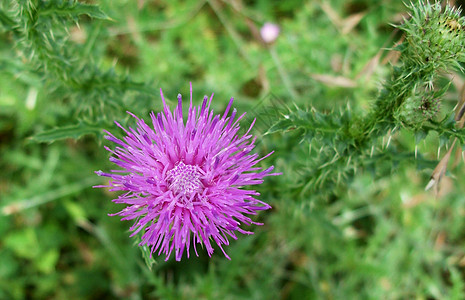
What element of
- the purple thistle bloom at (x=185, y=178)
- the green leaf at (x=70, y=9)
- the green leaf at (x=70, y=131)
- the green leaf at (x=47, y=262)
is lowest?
the purple thistle bloom at (x=185, y=178)

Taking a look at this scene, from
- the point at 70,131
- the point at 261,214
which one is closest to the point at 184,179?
the point at 70,131

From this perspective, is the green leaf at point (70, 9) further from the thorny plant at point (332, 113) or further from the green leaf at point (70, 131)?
the green leaf at point (70, 131)

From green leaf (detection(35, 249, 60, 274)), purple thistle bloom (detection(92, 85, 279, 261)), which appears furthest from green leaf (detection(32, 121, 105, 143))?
green leaf (detection(35, 249, 60, 274))

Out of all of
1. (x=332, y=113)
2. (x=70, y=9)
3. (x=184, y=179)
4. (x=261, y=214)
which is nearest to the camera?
(x=184, y=179)

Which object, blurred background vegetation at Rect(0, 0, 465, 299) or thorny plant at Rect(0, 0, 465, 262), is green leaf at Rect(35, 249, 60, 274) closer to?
blurred background vegetation at Rect(0, 0, 465, 299)

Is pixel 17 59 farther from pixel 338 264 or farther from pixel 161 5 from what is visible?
pixel 338 264

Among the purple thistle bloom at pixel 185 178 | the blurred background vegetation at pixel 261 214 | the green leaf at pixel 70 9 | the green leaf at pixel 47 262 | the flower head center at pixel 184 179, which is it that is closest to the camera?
the purple thistle bloom at pixel 185 178

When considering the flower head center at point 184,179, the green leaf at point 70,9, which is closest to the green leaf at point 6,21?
the green leaf at point 70,9

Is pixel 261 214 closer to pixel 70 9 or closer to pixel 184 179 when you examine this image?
pixel 184 179

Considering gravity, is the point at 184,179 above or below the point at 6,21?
below
